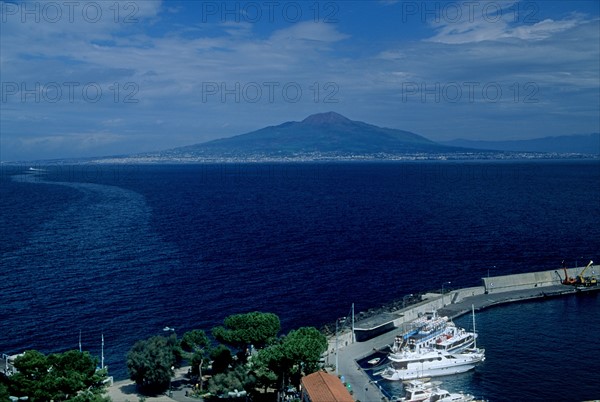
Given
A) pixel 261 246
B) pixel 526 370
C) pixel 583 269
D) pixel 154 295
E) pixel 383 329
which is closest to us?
pixel 526 370

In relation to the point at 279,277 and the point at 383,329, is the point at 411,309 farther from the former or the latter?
the point at 279,277

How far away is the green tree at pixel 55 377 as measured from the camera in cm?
2966

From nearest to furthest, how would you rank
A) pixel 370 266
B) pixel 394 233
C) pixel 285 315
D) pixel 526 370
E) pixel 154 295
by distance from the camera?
pixel 526 370, pixel 285 315, pixel 154 295, pixel 370 266, pixel 394 233

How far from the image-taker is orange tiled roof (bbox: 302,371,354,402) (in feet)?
96.3

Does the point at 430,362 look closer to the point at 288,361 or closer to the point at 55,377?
the point at 288,361

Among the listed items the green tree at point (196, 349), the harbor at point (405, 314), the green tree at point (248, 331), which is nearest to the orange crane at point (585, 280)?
the harbor at point (405, 314)

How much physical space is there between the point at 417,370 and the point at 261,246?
46.4m

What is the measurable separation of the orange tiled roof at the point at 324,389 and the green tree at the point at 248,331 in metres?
5.80

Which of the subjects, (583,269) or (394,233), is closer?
(583,269)

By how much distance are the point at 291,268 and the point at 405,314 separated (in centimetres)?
2342

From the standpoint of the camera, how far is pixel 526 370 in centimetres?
4134

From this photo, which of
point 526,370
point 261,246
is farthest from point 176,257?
point 526,370

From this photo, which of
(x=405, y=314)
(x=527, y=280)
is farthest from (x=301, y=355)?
(x=527, y=280)

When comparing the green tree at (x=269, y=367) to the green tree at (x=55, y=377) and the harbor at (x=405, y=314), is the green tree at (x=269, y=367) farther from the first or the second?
the green tree at (x=55, y=377)
